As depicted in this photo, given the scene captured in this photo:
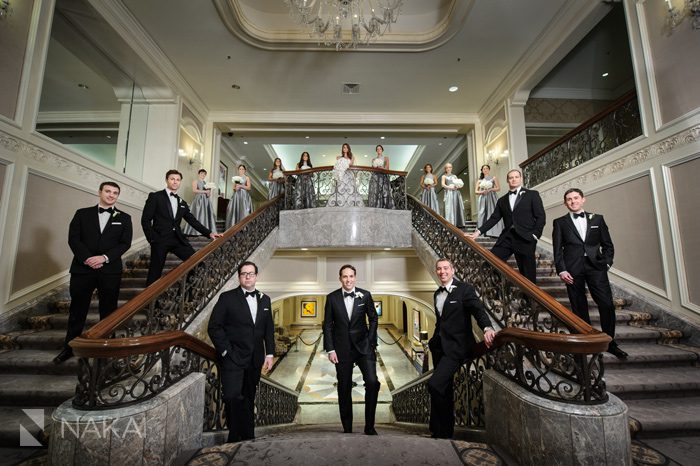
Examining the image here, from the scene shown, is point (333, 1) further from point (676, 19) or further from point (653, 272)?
point (653, 272)

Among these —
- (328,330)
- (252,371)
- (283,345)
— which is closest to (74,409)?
(252,371)

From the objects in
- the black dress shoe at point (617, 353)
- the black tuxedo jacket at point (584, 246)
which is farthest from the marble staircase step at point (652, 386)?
the black tuxedo jacket at point (584, 246)

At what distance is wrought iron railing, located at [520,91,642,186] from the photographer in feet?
13.9

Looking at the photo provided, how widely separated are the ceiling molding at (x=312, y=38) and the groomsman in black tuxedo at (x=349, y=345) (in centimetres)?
512

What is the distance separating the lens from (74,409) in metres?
1.61

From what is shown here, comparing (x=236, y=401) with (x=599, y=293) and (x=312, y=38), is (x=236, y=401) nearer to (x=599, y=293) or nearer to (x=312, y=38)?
(x=599, y=293)

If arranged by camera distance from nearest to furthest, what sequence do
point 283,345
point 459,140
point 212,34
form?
point 212,34
point 459,140
point 283,345

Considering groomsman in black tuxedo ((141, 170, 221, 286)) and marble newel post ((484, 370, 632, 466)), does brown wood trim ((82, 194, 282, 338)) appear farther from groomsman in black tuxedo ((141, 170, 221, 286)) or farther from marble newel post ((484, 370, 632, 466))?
marble newel post ((484, 370, 632, 466))

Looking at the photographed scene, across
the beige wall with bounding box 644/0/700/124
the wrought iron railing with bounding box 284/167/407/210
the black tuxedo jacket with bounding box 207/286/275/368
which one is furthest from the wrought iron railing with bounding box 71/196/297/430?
the beige wall with bounding box 644/0/700/124

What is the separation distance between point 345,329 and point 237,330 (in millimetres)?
898

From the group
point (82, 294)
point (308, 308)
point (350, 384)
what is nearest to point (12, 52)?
point (82, 294)

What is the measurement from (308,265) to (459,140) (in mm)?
6542

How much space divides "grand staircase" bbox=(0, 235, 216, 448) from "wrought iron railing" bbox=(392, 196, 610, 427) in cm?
303

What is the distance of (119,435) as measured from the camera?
157 cm
